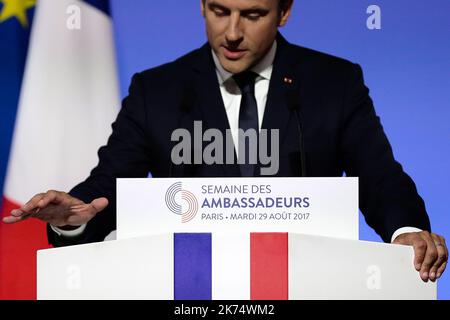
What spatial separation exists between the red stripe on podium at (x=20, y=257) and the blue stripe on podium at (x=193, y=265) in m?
1.58

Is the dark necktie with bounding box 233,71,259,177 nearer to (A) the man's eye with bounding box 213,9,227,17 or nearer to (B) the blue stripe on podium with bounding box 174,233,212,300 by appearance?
(A) the man's eye with bounding box 213,9,227,17

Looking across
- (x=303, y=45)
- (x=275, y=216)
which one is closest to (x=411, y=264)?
(x=275, y=216)

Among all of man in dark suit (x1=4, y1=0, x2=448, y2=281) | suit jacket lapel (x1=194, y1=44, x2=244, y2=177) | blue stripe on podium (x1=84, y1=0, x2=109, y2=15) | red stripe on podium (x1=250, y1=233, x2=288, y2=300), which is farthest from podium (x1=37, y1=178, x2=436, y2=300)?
blue stripe on podium (x1=84, y1=0, x2=109, y2=15)

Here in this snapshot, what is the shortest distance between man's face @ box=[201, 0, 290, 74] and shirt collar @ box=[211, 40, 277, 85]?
3 cm

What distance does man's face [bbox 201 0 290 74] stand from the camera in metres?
2.58

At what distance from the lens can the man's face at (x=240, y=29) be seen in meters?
2.58

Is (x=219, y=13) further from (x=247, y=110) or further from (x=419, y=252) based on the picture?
(x=419, y=252)

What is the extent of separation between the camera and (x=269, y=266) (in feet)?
5.32

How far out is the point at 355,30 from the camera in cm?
309

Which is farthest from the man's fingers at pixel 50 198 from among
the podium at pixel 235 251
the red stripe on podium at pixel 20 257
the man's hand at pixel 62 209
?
the red stripe on podium at pixel 20 257

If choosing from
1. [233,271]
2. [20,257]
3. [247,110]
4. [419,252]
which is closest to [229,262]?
[233,271]

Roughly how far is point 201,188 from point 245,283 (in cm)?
24
